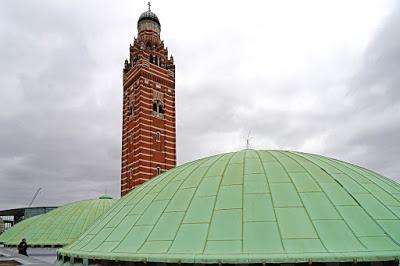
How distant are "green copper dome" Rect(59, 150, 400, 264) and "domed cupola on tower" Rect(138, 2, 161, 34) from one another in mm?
83517

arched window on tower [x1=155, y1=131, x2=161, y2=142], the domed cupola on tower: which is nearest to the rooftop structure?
arched window on tower [x1=155, y1=131, x2=161, y2=142]

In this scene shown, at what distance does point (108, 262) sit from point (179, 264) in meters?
3.72

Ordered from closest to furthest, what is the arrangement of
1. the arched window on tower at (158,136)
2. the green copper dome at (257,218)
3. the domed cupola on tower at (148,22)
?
the green copper dome at (257,218) → the arched window on tower at (158,136) → the domed cupola on tower at (148,22)

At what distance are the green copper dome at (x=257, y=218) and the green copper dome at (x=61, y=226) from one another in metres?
32.0

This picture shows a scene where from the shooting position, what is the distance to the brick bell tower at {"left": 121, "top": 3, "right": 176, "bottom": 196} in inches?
3226

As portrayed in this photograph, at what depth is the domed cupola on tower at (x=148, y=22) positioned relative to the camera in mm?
96062

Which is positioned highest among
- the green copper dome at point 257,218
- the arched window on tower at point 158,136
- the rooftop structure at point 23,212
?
the arched window on tower at point 158,136

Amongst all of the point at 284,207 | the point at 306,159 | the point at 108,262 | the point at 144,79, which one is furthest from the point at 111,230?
the point at 144,79

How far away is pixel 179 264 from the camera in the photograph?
13.4 m

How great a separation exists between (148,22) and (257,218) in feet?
297

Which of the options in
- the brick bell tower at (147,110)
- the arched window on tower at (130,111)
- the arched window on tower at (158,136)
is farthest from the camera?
the arched window on tower at (130,111)

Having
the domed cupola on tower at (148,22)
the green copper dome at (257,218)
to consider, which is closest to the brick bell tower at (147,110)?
the domed cupola on tower at (148,22)

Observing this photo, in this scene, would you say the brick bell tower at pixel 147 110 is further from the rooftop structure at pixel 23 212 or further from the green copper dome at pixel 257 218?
the green copper dome at pixel 257 218

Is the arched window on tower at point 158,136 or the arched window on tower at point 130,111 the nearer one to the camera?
the arched window on tower at point 158,136
